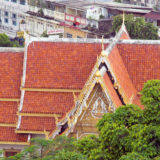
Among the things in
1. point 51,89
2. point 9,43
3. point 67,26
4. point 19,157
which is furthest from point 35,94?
point 67,26

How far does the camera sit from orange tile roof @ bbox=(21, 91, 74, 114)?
129 feet

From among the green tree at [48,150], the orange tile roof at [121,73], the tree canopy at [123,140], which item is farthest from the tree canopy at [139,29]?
the tree canopy at [123,140]

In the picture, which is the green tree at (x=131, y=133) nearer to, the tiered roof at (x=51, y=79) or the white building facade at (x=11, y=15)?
the tiered roof at (x=51, y=79)

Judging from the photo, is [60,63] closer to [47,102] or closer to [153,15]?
[47,102]

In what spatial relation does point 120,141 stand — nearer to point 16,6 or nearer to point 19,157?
point 19,157

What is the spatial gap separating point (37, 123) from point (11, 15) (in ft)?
267

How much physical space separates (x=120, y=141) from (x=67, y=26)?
71.2 meters

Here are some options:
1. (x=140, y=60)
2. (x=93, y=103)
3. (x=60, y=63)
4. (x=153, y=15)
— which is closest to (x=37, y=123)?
(x=93, y=103)

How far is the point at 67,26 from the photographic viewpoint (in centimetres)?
9794

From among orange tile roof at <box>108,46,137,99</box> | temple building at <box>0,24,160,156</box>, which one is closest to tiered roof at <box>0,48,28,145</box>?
temple building at <box>0,24,160,156</box>

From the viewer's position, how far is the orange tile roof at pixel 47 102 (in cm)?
3941

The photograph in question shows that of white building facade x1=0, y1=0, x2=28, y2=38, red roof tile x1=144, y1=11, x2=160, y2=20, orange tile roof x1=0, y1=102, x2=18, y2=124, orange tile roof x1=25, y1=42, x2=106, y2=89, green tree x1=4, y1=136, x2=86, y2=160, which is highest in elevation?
white building facade x1=0, y1=0, x2=28, y2=38

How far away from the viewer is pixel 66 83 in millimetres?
40156

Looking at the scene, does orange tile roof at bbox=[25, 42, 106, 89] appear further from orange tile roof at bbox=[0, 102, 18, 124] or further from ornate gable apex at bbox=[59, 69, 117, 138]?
ornate gable apex at bbox=[59, 69, 117, 138]
